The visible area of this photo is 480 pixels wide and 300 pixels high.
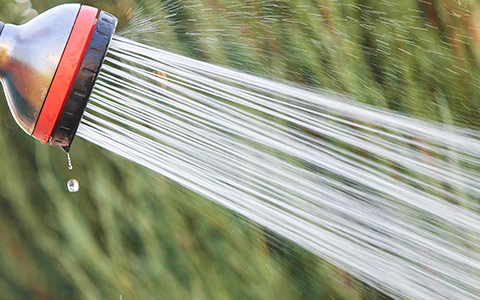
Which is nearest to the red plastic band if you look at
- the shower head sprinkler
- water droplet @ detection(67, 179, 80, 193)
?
the shower head sprinkler

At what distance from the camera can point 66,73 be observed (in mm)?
477

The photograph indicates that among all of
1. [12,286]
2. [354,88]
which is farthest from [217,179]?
[12,286]

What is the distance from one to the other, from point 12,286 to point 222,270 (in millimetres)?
251

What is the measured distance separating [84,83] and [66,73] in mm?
16

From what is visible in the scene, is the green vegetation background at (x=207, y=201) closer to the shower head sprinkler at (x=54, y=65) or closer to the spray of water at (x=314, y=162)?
the spray of water at (x=314, y=162)

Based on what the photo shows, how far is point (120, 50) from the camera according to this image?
1.86ft

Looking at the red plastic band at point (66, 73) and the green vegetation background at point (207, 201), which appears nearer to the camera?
the red plastic band at point (66, 73)

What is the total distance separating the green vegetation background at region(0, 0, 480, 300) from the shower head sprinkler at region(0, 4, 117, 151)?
0.18m

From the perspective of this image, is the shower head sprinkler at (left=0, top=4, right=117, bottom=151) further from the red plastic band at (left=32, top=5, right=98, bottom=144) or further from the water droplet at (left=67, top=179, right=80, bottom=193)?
the water droplet at (left=67, top=179, right=80, bottom=193)

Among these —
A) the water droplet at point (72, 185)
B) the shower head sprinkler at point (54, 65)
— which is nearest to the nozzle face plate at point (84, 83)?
the shower head sprinkler at point (54, 65)

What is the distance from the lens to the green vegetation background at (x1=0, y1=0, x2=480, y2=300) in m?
0.63

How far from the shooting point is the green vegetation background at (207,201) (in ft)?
2.07

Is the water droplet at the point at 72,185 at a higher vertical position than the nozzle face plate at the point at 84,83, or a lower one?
lower

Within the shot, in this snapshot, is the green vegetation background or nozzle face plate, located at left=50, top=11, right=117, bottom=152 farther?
the green vegetation background
